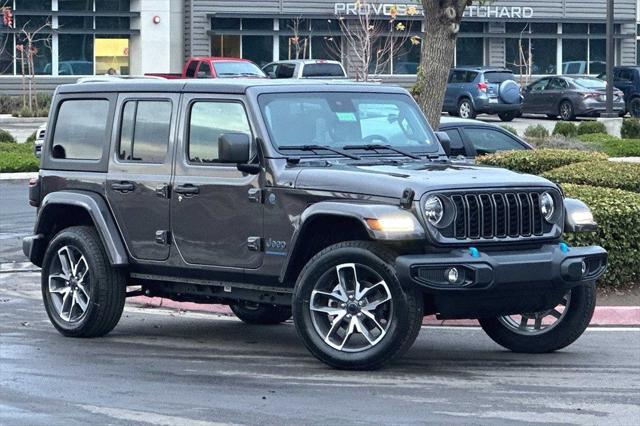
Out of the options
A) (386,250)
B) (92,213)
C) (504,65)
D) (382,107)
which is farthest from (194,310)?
(504,65)

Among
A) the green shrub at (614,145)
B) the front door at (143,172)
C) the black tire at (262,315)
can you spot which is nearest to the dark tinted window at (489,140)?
the black tire at (262,315)

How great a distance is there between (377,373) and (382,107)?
7.73 ft

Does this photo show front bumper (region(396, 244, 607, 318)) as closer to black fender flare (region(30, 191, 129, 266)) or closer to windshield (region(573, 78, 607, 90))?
black fender flare (region(30, 191, 129, 266))

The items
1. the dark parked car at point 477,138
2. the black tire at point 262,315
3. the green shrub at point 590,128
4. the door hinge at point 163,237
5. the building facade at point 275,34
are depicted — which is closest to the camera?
the door hinge at point 163,237

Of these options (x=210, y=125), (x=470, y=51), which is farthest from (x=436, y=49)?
(x=470, y=51)

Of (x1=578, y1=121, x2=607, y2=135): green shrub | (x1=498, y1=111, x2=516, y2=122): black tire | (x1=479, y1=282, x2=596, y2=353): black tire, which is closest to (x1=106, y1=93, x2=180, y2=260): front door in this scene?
(x1=479, y1=282, x2=596, y2=353): black tire

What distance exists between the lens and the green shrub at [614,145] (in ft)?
96.5

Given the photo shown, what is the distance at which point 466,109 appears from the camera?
4409 centimetres

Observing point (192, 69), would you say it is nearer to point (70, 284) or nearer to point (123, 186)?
point (70, 284)

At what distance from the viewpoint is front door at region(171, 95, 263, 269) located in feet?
31.8

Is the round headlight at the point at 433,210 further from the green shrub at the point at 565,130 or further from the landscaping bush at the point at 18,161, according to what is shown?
the green shrub at the point at 565,130

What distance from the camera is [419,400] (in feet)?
26.8

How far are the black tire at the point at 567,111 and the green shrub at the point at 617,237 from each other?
31194 millimetres

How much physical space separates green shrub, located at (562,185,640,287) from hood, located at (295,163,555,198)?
9.51 feet
